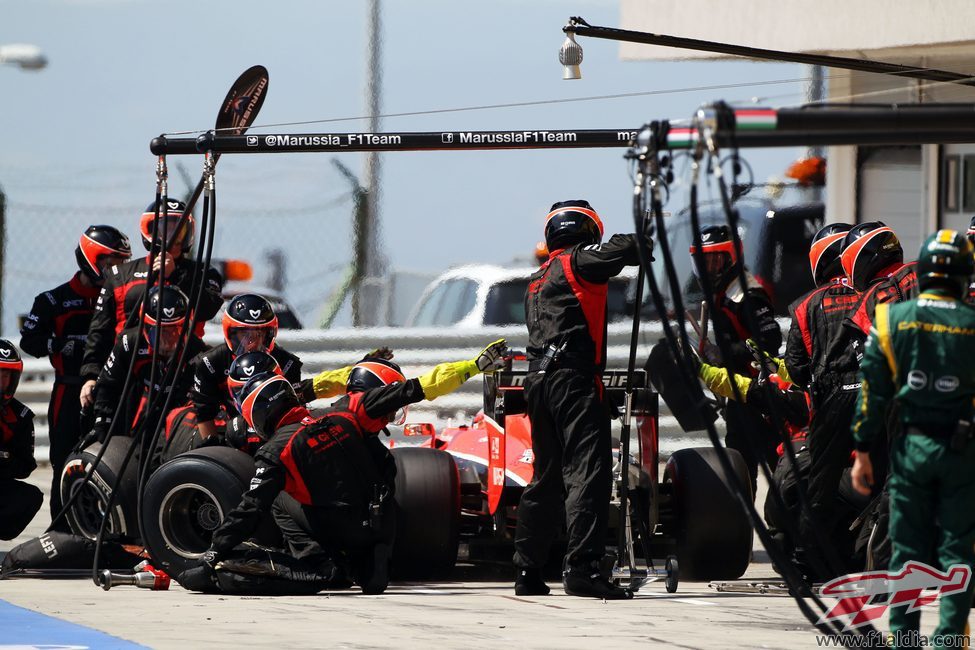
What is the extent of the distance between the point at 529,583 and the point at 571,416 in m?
0.88

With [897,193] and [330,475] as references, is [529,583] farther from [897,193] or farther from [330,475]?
[897,193]

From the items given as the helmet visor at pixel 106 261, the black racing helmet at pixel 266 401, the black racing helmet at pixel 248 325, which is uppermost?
the helmet visor at pixel 106 261

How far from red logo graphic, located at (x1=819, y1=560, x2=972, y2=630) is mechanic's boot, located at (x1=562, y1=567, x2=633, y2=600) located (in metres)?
0.99

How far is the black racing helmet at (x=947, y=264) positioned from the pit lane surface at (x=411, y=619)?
1600mm

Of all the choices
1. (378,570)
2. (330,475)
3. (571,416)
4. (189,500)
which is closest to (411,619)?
(378,570)

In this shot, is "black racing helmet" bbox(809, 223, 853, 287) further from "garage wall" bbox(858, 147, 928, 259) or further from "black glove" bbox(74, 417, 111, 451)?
"garage wall" bbox(858, 147, 928, 259)

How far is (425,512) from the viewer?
841cm

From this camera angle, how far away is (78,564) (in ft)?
29.2

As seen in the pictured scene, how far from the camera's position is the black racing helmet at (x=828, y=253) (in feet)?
29.2

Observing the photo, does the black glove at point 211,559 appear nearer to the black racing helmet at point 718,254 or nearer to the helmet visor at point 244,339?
the helmet visor at point 244,339

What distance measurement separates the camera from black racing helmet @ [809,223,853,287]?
8.90 metres

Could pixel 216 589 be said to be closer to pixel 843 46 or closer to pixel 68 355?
pixel 68 355

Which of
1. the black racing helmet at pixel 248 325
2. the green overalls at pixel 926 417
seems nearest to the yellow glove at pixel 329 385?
the black racing helmet at pixel 248 325

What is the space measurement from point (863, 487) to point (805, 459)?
275cm
